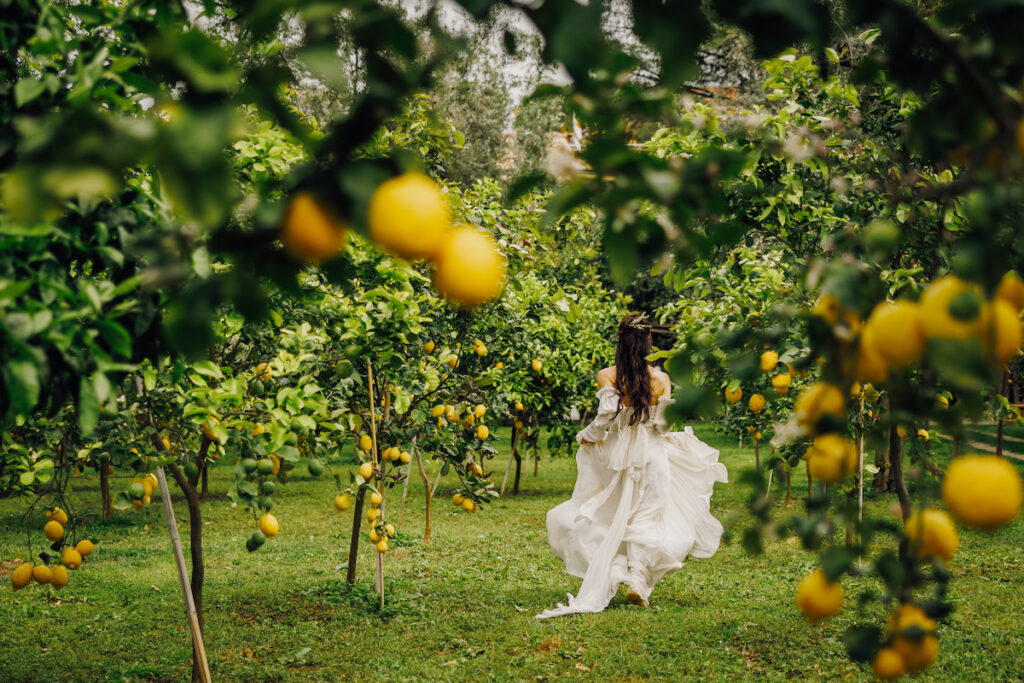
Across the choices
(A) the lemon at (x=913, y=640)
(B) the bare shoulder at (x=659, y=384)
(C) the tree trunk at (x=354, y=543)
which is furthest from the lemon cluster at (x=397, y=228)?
(B) the bare shoulder at (x=659, y=384)

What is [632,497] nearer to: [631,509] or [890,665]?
[631,509]

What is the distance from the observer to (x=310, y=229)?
79cm

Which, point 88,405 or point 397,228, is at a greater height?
point 397,228

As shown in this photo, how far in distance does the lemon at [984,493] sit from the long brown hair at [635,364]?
191 inches

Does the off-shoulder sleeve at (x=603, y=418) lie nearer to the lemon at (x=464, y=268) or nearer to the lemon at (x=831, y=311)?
the lemon at (x=831, y=311)

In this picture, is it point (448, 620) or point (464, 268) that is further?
point (448, 620)

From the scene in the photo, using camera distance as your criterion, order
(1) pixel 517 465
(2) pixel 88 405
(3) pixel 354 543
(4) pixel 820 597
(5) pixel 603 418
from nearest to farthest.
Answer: (4) pixel 820 597 → (2) pixel 88 405 → (3) pixel 354 543 → (5) pixel 603 418 → (1) pixel 517 465

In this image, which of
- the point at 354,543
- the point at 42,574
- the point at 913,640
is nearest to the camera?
the point at 913,640

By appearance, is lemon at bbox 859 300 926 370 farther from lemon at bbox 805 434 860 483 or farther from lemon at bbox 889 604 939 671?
lemon at bbox 889 604 939 671

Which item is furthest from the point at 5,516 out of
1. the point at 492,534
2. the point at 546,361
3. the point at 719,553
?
the point at 719,553

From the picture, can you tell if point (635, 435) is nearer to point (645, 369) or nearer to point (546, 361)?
point (645, 369)

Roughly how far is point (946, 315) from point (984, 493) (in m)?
0.21

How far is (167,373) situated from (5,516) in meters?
7.88

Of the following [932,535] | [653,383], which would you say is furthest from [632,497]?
[932,535]
